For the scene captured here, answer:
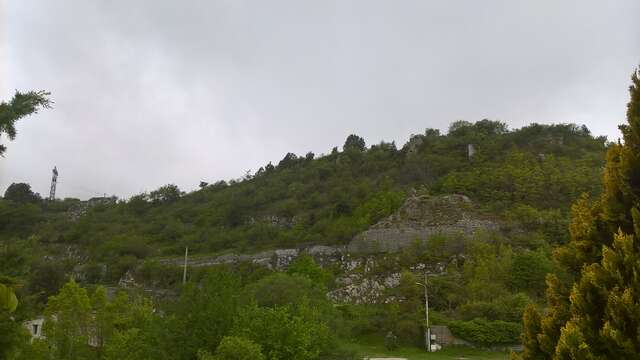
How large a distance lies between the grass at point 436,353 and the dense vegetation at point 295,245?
2.92 feet

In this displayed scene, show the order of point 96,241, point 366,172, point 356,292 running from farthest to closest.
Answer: point 366,172
point 96,241
point 356,292

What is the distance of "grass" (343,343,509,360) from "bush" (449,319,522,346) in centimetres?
67

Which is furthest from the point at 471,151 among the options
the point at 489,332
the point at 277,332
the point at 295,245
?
the point at 277,332

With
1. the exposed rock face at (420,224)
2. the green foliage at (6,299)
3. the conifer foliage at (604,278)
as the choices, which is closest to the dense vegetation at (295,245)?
the conifer foliage at (604,278)

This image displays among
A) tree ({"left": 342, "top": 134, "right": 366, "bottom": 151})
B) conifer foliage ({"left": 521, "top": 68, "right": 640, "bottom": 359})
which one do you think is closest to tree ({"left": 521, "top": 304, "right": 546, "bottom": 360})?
conifer foliage ({"left": 521, "top": 68, "right": 640, "bottom": 359})

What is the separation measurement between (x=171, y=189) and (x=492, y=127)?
61.7 meters

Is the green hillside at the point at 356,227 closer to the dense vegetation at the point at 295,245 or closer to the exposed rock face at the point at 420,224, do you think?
the dense vegetation at the point at 295,245

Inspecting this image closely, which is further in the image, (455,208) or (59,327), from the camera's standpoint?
(455,208)

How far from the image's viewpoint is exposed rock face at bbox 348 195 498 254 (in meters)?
53.6

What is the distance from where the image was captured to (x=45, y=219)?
9506 centimetres

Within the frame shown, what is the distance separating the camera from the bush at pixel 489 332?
3262cm

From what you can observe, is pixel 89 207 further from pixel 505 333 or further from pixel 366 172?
pixel 505 333

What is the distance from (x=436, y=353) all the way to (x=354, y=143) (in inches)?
3148

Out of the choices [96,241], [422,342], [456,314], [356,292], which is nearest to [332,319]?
[422,342]
